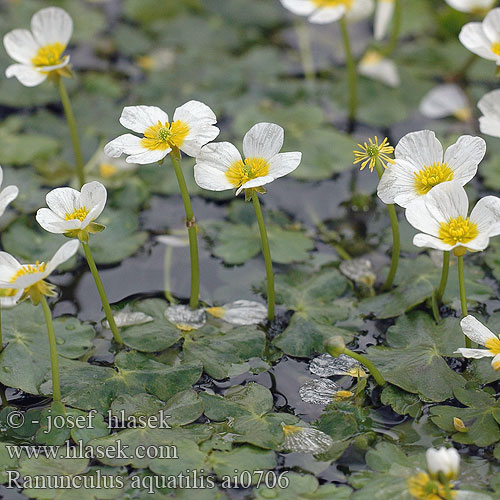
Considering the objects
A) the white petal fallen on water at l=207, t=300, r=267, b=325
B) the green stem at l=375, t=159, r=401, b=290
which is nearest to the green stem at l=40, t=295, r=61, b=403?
the white petal fallen on water at l=207, t=300, r=267, b=325

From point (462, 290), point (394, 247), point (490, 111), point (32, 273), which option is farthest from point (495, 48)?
point (32, 273)

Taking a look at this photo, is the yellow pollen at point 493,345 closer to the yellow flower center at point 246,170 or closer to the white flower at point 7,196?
the yellow flower center at point 246,170

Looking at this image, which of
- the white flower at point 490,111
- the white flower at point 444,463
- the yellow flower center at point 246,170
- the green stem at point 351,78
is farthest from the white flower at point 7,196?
the green stem at point 351,78

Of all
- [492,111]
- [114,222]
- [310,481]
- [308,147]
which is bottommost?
[310,481]

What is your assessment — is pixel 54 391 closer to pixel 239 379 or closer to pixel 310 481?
pixel 239 379

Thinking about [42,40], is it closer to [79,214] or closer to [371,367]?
[79,214]

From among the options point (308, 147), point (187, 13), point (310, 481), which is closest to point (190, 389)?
point (310, 481)
